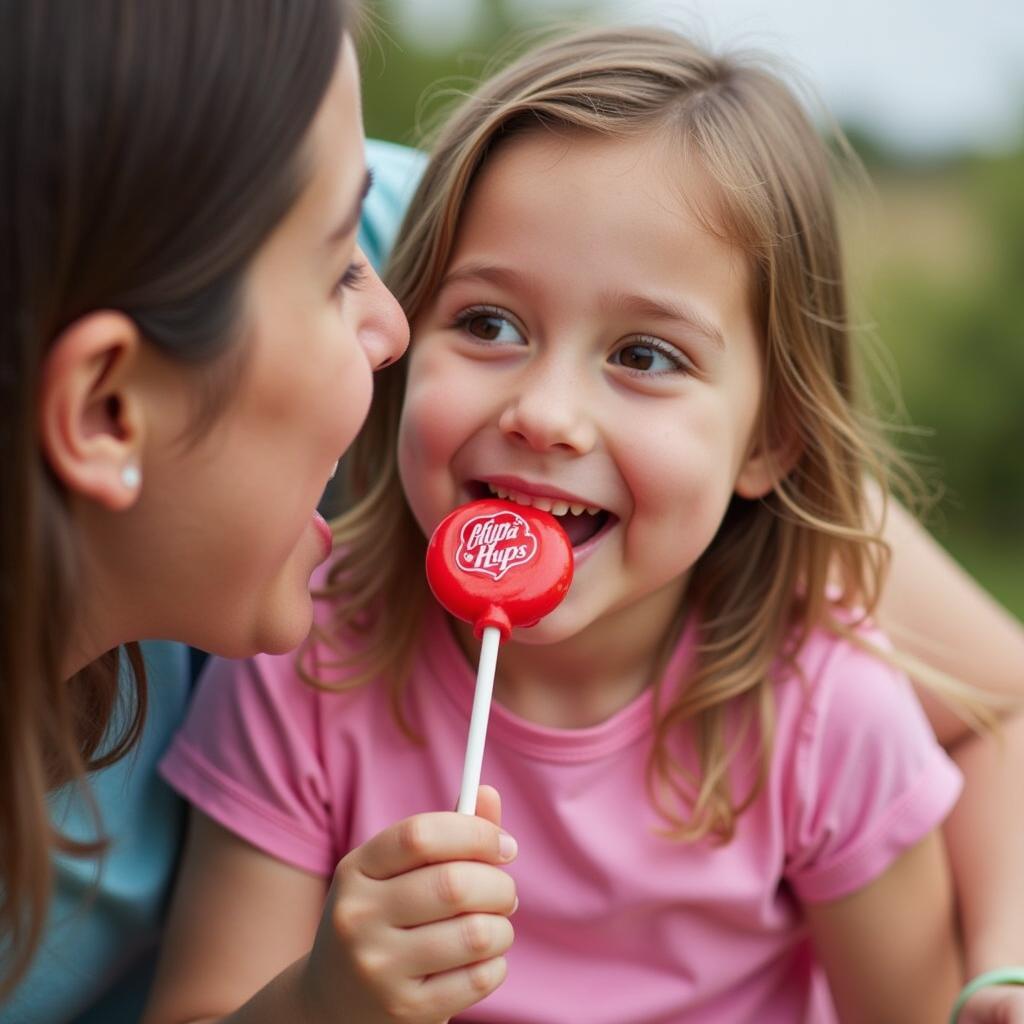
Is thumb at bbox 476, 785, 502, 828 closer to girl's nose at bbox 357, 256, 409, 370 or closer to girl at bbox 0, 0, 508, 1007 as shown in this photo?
girl at bbox 0, 0, 508, 1007

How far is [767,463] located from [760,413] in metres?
0.09

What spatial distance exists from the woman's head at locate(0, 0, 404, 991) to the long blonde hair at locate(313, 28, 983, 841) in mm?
451

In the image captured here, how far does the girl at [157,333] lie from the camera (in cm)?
122

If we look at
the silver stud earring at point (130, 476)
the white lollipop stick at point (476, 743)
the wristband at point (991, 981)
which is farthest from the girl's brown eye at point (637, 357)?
the wristband at point (991, 981)

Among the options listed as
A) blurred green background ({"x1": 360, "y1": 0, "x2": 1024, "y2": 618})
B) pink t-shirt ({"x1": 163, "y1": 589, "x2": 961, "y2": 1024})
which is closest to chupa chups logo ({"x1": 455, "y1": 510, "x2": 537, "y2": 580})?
pink t-shirt ({"x1": 163, "y1": 589, "x2": 961, "y2": 1024})

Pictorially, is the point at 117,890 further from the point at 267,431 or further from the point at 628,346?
the point at 628,346

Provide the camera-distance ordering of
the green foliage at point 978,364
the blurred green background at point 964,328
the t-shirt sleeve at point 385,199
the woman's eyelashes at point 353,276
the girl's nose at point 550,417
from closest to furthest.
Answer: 1. the woman's eyelashes at point 353,276
2. the girl's nose at point 550,417
3. the t-shirt sleeve at point 385,199
4. the blurred green background at point 964,328
5. the green foliage at point 978,364

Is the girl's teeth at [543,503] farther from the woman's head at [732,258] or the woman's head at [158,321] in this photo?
the woman's head at [158,321]

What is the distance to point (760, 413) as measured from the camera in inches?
77.8

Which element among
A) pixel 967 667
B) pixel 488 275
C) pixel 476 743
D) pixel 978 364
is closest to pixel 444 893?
pixel 476 743

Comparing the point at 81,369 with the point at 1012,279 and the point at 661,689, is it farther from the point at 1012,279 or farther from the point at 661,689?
the point at 1012,279

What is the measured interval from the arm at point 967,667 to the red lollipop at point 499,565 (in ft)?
2.44

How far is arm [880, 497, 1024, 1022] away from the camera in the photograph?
216 centimetres

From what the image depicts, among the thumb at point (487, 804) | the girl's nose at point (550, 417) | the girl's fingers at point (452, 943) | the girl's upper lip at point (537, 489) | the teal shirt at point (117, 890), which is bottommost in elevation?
the teal shirt at point (117, 890)
